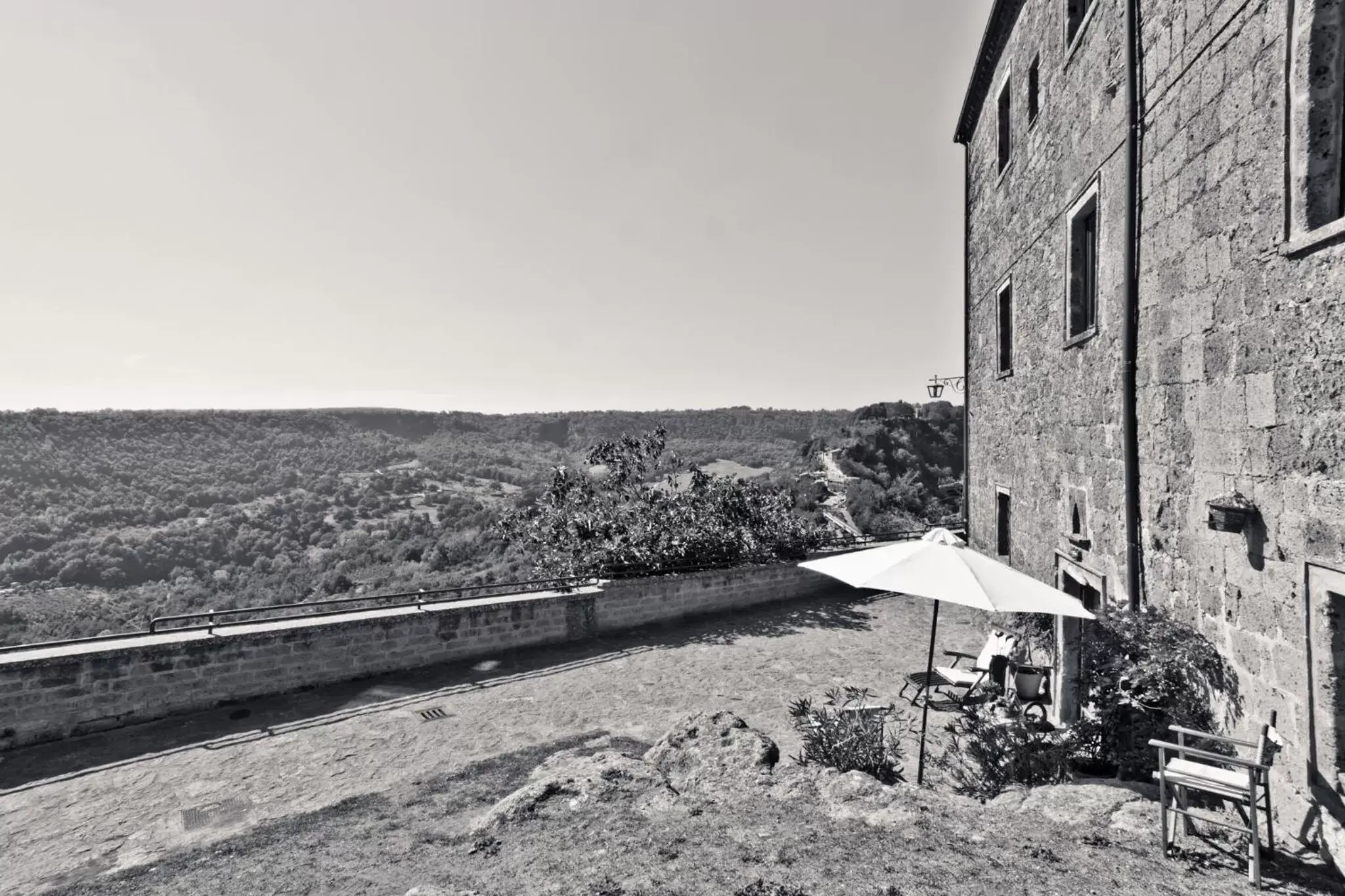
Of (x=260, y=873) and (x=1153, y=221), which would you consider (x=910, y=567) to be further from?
(x=260, y=873)

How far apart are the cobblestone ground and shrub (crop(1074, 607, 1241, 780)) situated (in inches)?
74.2

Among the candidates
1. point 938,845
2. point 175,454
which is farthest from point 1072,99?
point 175,454

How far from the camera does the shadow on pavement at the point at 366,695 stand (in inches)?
253

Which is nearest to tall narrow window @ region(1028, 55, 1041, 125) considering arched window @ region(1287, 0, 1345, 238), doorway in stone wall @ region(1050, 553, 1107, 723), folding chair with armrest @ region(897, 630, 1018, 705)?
arched window @ region(1287, 0, 1345, 238)

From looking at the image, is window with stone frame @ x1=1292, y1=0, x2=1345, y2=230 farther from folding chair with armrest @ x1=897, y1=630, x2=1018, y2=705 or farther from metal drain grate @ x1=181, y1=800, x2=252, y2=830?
metal drain grate @ x1=181, y1=800, x2=252, y2=830

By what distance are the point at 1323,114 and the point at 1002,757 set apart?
15.3 ft

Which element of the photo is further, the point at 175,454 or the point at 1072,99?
the point at 175,454

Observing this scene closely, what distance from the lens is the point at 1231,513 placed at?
4.11m

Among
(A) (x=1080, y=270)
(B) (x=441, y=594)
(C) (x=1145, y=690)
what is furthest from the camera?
(B) (x=441, y=594)

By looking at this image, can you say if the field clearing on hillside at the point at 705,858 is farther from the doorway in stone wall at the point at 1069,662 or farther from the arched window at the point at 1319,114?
the arched window at the point at 1319,114

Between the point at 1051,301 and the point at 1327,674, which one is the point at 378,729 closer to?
the point at 1327,674

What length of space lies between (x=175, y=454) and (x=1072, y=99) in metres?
63.9

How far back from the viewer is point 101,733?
696cm

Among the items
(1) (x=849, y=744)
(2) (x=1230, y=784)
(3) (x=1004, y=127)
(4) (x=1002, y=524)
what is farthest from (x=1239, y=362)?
(3) (x=1004, y=127)
